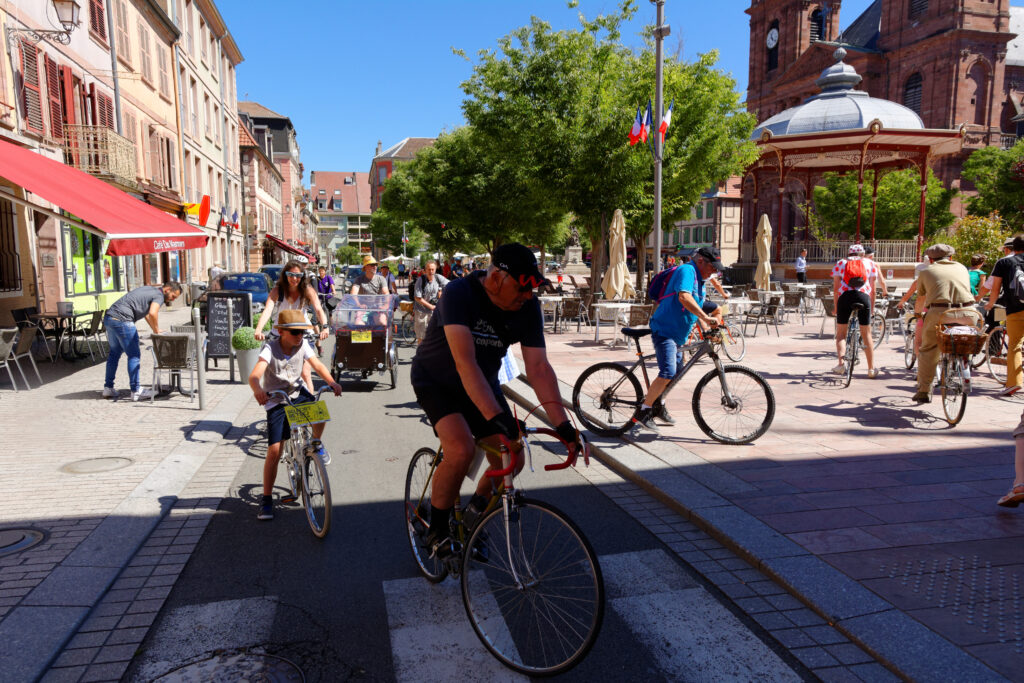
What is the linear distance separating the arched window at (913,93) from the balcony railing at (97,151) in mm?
51739

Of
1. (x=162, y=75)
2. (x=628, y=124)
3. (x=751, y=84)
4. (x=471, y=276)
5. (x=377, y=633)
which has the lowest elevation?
(x=377, y=633)

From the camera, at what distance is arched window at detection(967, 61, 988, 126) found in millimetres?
49156

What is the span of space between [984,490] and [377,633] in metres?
4.38

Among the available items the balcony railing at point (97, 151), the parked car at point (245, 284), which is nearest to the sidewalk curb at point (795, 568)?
the parked car at point (245, 284)

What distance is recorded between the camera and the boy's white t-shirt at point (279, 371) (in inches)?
192

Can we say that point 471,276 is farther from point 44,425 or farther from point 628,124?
point 628,124

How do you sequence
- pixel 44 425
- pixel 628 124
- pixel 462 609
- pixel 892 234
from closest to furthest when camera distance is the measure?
pixel 462 609 → pixel 44 425 → pixel 628 124 → pixel 892 234

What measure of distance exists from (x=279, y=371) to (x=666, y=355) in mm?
3492

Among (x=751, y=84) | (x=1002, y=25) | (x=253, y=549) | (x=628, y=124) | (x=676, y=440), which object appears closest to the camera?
(x=253, y=549)

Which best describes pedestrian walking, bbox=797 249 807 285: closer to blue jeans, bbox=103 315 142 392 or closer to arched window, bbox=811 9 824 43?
blue jeans, bbox=103 315 142 392

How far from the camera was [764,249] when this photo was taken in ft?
73.0

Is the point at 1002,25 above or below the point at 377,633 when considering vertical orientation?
above

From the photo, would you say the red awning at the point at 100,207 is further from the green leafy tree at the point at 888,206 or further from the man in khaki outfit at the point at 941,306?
the green leafy tree at the point at 888,206

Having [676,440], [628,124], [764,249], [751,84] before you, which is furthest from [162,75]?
[751,84]
